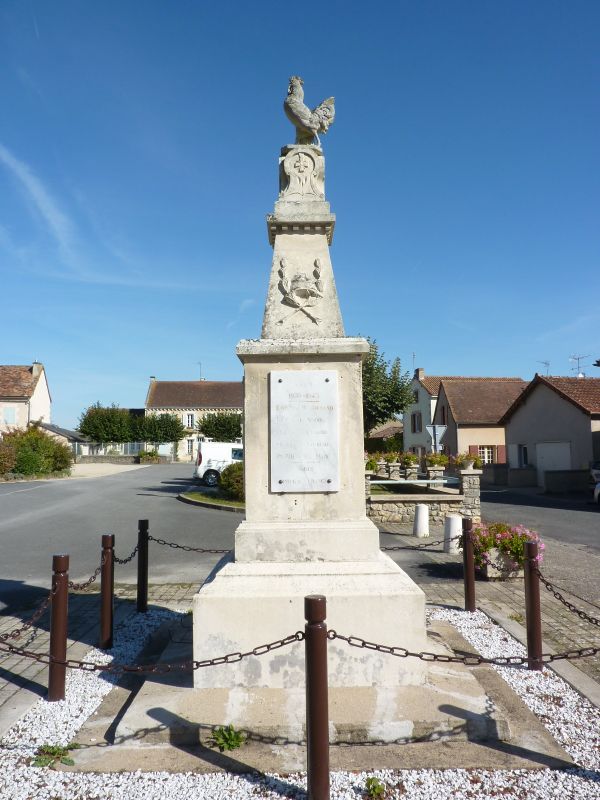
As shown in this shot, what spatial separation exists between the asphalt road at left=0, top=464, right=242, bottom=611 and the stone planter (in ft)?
14.2

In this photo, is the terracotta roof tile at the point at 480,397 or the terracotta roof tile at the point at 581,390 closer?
the terracotta roof tile at the point at 581,390

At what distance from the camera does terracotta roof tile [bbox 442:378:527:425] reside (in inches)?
1325

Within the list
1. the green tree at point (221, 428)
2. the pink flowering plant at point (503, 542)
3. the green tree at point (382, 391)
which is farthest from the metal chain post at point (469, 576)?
the green tree at point (221, 428)

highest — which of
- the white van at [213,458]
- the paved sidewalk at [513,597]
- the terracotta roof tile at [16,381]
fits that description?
the terracotta roof tile at [16,381]

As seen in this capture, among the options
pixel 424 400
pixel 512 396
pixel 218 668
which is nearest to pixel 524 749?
pixel 218 668

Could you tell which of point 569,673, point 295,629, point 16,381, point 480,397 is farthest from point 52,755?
point 16,381

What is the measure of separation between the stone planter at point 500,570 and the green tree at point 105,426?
52657 mm

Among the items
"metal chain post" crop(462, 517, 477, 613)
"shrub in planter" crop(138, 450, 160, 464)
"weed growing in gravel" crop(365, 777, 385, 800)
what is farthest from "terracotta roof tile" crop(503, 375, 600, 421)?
"shrub in planter" crop(138, 450, 160, 464)

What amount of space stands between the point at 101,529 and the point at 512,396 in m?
30.3

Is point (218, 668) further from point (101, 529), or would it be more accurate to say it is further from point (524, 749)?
point (101, 529)

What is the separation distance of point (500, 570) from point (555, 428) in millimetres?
19847

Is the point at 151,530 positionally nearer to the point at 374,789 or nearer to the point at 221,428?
the point at 374,789

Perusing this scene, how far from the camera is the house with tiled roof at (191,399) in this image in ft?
218

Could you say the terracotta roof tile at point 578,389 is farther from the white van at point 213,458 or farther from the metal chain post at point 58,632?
the metal chain post at point 58,632
